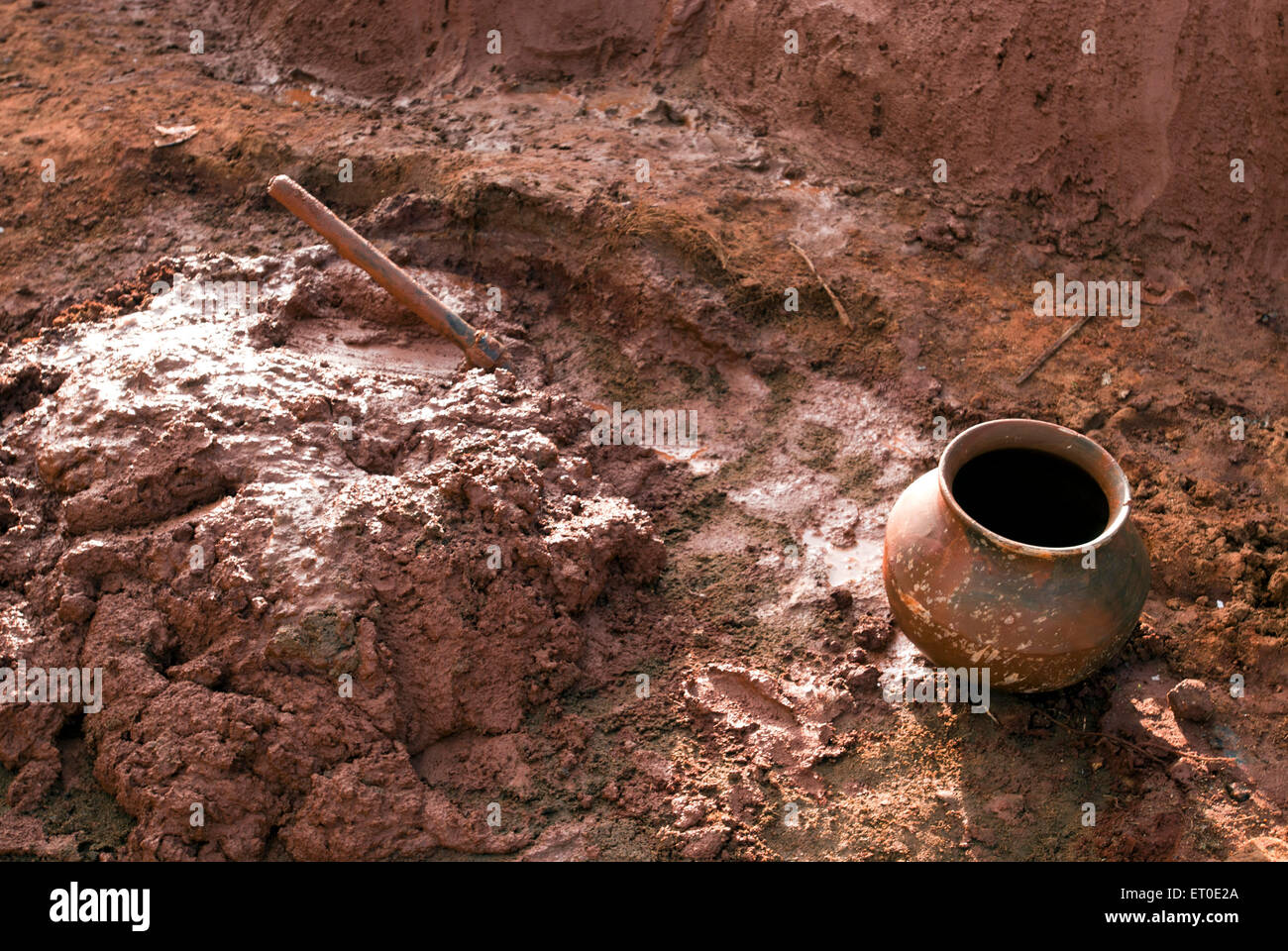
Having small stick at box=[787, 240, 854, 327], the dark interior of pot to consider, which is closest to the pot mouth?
the dark interior of pot

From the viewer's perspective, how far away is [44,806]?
3590 mm

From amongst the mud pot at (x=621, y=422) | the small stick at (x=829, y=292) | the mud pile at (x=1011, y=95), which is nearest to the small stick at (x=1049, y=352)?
the mud pot at (x=621, y=422)

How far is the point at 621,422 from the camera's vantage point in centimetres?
519

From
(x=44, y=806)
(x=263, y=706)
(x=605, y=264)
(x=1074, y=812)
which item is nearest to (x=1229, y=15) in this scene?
(x=605, y=264)

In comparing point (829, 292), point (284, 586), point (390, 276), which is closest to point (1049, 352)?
point (829, 292)

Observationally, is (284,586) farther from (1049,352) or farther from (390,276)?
(1049,352)

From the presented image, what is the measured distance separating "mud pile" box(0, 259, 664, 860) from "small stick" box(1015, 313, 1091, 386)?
2080 mm

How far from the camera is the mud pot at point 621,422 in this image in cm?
366

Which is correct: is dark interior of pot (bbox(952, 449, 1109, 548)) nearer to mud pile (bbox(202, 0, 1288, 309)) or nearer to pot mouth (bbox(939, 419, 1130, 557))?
pot mouth (bbox(939, 419, 1130, 557))

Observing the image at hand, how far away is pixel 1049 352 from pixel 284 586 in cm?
373

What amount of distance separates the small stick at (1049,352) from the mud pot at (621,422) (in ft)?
0.21

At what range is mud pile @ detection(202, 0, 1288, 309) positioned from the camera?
17.9 feet

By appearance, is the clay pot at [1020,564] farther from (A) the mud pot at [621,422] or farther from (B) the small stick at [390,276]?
(B) the small stick at [390,276]

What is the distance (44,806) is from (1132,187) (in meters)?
5.67
